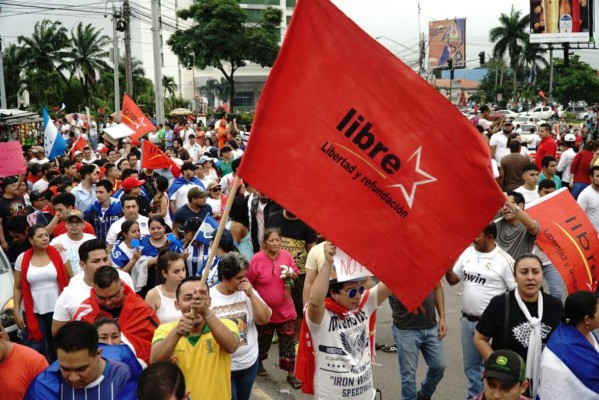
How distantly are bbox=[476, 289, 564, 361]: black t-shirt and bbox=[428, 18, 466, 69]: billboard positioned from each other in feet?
264

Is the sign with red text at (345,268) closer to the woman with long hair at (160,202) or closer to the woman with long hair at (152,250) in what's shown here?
the woman with long hair at (152,250)

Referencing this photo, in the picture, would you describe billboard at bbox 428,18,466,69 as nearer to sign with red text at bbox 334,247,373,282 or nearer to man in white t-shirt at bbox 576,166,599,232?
man in white t-shirt at bbox 576,166,599,232

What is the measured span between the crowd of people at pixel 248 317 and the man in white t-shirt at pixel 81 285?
11mm

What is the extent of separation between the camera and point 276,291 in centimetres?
682

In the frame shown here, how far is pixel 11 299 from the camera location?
6.88 metres

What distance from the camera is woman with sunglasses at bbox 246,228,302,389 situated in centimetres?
680

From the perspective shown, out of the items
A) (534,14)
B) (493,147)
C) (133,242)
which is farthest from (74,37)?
(133,242)

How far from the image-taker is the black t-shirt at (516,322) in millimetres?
4801

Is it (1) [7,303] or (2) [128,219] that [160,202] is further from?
(1) [7,303]

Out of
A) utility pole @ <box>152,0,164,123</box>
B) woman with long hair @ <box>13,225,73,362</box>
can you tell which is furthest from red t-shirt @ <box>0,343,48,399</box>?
utility pole @ <box>152,0,164,123</box>

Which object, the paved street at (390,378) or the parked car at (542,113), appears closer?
the paved street at (390,378)

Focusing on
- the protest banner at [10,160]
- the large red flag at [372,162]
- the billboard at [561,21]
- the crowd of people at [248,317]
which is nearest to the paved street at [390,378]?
the crowd of people at [248,317]

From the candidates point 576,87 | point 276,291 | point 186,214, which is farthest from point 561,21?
point 276,291

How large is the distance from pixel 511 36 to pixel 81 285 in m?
85.0
